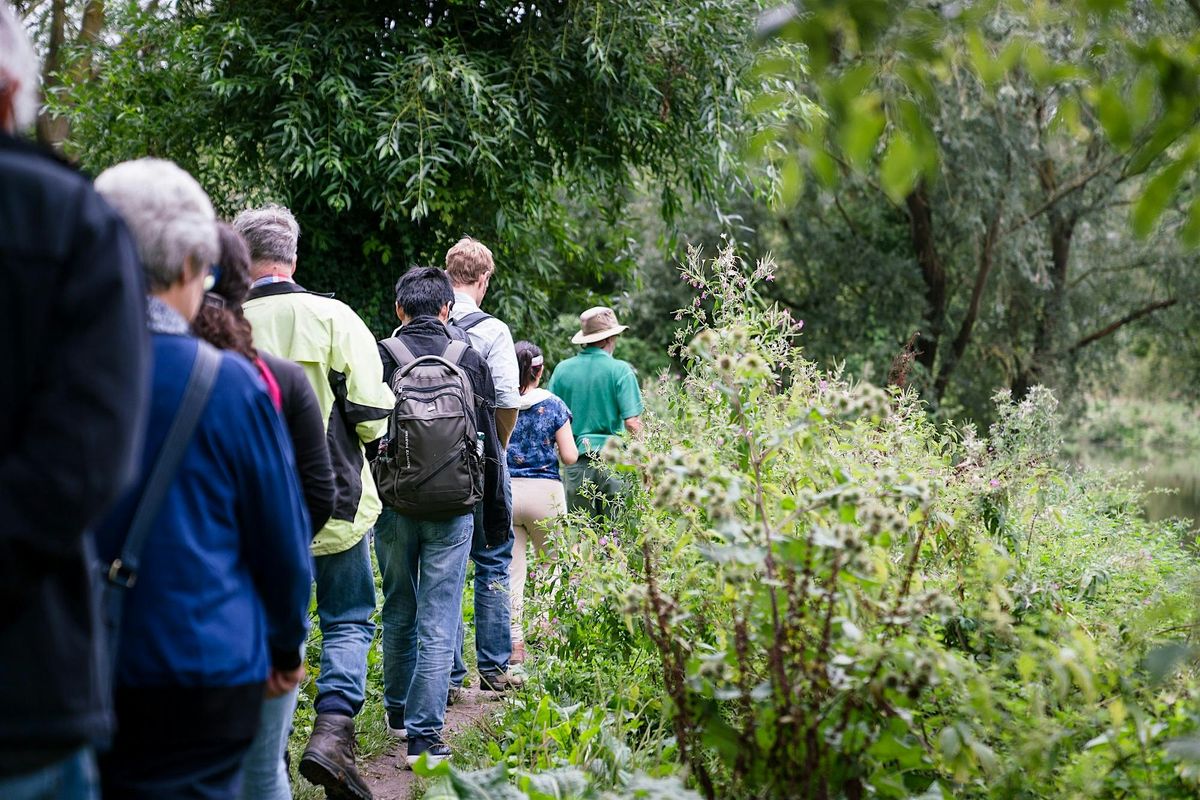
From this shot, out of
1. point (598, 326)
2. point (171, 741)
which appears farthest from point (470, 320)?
point (171, 741)

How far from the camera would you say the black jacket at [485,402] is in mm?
4777

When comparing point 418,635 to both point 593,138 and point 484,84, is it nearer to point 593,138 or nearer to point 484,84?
point 484,84

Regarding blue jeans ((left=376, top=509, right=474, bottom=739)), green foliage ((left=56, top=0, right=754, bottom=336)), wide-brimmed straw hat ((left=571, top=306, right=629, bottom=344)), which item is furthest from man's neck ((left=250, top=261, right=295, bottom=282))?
green foliage ((left=56, top=0, right=754, bottom=336))

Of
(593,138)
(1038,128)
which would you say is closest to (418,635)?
(593,138)

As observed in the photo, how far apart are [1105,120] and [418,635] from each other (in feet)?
12.0

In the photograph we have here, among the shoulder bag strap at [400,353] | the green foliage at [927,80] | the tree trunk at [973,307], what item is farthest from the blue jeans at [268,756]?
the tree trunk at [973,307]

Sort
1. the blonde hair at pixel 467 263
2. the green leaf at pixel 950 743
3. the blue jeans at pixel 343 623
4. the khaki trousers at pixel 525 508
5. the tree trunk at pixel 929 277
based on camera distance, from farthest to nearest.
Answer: the tree trunk at pixel 929 277 < the khaki trousers at pixel 525 508 < the blonde hair at pixel 467 263 < the blue jeans at pixel 343 623 < the green leaf at pixel 950 743

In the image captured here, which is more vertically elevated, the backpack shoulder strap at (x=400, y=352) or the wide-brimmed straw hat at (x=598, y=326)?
the wide-brimmed straw hat at (x=598, y=326)

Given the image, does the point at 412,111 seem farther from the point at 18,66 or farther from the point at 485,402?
the point at 18,66

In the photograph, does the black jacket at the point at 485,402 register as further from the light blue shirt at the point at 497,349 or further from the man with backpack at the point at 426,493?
the light blue shirt at the point at 497,349

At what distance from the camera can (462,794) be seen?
3037mm

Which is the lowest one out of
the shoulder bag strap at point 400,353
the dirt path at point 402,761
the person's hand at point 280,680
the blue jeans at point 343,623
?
the dirt path at point 402,761

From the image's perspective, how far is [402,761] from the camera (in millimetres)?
4844

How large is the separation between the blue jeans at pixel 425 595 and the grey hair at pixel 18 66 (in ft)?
9.57
